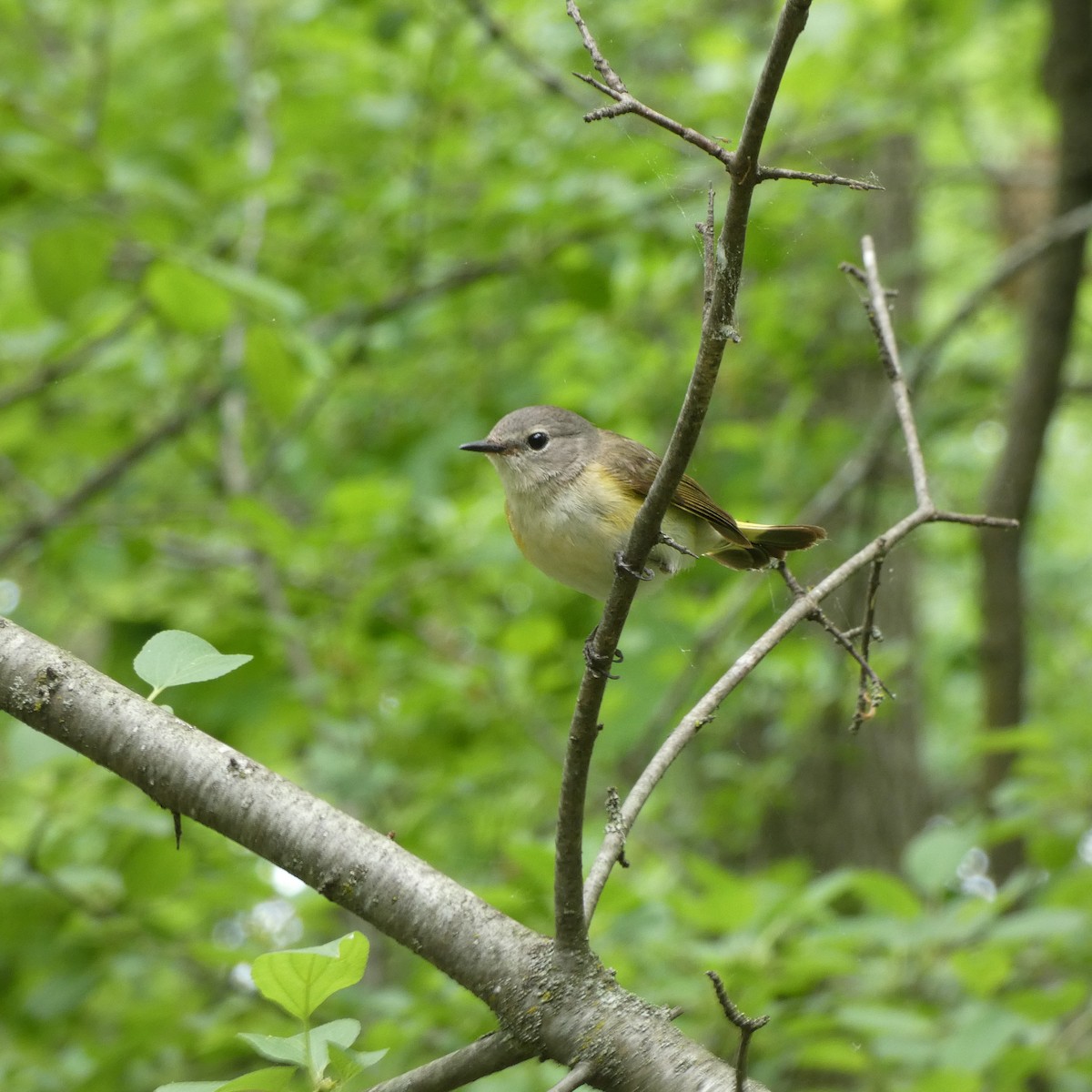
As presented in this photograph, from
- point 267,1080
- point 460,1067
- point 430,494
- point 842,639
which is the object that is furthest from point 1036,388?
point 267,1080

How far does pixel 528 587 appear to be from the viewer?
5438 millimetres

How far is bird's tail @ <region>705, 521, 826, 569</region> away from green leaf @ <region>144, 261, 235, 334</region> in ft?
5.06

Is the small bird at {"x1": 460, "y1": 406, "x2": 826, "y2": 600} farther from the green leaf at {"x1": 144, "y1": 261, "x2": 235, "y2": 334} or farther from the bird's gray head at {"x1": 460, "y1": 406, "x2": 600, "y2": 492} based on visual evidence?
the green leaf at {"x1": 144, "y1": 261, "x2": 235, "y2": 334}

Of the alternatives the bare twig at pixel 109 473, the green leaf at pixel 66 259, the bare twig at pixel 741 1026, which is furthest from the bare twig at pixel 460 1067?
the bare twig at pixel 109 473

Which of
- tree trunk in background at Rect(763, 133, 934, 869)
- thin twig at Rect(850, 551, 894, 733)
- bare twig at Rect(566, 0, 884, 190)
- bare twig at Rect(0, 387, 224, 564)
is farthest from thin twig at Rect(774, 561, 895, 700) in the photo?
tree trunk in background at Rect(763, 133, 934, 869)

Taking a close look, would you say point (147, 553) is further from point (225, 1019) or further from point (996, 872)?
point (996, 872)

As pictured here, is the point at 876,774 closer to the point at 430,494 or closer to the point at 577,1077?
the point at 430,494

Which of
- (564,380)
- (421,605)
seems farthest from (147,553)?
(564,380)

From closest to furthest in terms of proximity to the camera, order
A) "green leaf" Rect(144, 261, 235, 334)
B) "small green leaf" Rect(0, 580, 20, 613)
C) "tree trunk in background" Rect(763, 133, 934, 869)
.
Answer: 1. "green leaf" Rect(144, 261, 235, 334)
2. "small green leaf" Rect(0, 580, 20, 613)
3. "tree trunk in background" Rect(763, 133, 934, 869)

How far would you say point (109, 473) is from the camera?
4.87m

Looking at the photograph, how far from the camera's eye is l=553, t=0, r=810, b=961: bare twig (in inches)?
50.7

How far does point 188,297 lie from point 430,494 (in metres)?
1.63

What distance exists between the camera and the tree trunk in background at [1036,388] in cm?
503

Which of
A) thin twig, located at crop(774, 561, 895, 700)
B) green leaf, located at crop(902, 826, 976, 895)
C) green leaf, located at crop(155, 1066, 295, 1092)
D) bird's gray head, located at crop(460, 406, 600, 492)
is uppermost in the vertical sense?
bird's gray head, located at crop(460, 406, 600, 492)
